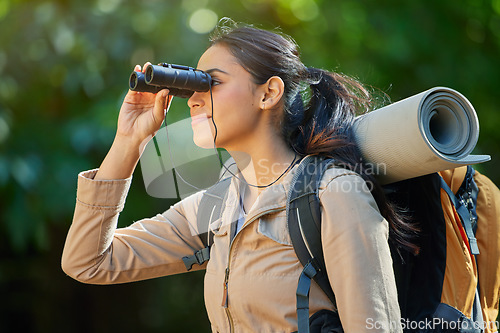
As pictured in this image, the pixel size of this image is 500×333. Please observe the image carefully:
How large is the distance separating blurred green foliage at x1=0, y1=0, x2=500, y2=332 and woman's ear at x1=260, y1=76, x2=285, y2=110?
190 centimetres

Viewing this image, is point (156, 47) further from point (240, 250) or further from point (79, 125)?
point (240, 250)

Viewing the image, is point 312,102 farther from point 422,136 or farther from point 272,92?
point 422,136

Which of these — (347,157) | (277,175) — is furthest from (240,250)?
(347,157)

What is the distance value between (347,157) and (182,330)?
491 cm

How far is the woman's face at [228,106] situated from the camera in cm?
194

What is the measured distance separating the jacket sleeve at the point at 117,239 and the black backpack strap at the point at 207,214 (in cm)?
5

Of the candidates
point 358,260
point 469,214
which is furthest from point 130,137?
point 469,214

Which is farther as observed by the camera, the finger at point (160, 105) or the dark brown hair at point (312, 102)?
the finger at point (160, 105)

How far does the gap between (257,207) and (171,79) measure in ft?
1.67

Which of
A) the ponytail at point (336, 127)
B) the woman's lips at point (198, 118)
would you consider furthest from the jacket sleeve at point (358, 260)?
the woman's lips at point (198, 118)

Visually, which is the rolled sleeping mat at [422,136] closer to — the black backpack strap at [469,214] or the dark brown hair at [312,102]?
the dark brown hair at [312,102]

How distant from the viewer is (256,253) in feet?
5.88

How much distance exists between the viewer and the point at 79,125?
3.79 metres

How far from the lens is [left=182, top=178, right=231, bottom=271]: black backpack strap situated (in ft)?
6.86
